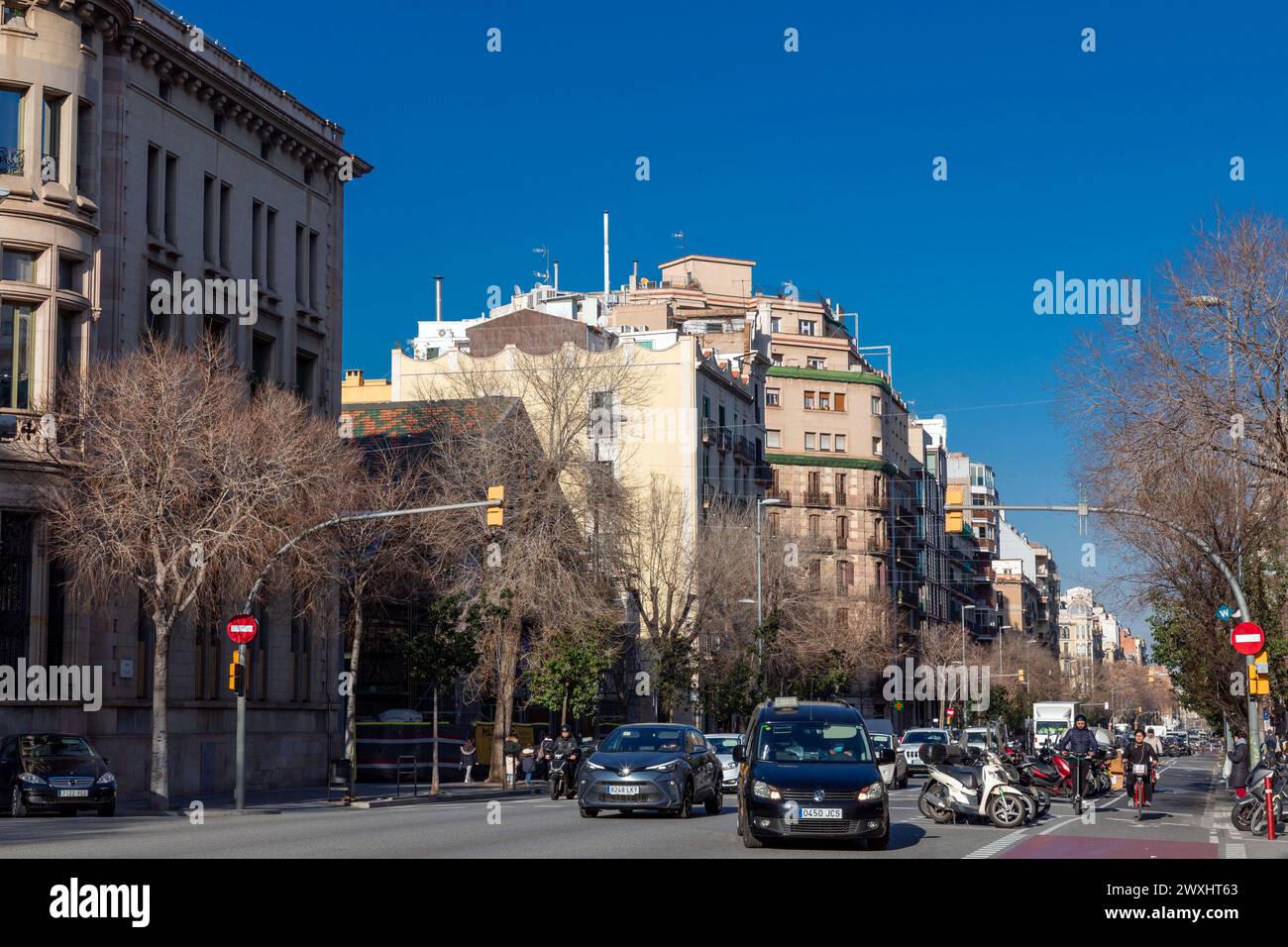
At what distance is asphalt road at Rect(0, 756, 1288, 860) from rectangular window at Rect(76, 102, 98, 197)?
14651 mm

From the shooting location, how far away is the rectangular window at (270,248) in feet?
152

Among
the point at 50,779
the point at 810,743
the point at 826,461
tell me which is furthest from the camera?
the point at 826,461

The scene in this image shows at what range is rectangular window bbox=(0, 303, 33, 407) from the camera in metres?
35.4

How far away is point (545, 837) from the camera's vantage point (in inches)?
885

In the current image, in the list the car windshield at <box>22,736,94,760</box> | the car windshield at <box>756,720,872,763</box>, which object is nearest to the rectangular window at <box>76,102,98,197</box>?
the car windshield at <box>22,736,94,760</box>

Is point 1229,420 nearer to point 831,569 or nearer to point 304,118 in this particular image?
point 304,118

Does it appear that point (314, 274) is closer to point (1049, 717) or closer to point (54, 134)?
point (54, 134)

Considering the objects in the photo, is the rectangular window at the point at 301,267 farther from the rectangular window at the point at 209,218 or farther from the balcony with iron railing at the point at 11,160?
the balcony with iron railing at the point at 11,160

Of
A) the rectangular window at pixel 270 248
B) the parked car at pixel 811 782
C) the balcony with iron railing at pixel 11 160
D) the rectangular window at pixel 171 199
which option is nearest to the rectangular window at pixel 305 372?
the rectangular window at pixel 270 248

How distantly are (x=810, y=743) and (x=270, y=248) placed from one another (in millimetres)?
30211

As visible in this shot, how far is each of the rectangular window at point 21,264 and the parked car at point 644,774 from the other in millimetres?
17180

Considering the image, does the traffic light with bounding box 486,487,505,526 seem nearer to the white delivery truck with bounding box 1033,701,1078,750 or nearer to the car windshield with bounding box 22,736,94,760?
the car windshield with bounding box 22,736,94,760

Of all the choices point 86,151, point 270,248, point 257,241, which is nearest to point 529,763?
point 270,248
